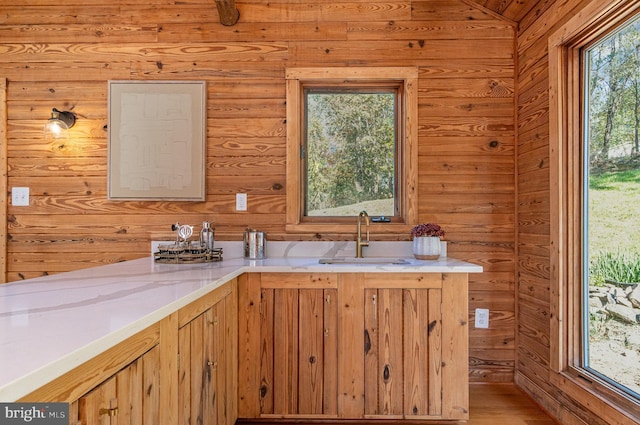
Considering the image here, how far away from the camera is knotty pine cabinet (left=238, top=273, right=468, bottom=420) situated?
1.96 meters

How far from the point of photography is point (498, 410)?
85.9 inches

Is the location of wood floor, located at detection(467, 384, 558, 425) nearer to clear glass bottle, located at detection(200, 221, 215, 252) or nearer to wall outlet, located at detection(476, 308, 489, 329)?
wall outlet, located at detection(476, 308, 489, 329)

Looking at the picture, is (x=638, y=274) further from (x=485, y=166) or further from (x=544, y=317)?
(x=485, y=166)

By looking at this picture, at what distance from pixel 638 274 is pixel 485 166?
43.0 inches

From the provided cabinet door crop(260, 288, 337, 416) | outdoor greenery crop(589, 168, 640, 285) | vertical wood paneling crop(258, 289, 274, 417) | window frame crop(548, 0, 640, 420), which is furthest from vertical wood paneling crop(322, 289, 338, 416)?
outdoor greenery crop(589, 168, 640, 285)

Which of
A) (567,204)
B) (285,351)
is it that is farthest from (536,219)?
(285,351)

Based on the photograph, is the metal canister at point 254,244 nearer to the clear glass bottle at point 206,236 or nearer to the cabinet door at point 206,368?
the clear glass bottle at point 206,236

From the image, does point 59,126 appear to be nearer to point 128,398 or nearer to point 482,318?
point 128,398

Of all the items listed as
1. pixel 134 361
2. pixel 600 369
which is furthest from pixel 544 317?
pixel 134 361

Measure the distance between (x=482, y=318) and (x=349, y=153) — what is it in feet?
4.61

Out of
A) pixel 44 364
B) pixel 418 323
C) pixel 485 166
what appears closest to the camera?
pixel 44 364

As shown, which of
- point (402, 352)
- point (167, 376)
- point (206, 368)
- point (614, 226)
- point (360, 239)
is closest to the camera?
point (167, 376)

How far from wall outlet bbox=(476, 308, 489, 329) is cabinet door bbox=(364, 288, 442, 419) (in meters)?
0.70

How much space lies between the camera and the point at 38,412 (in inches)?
26.7
